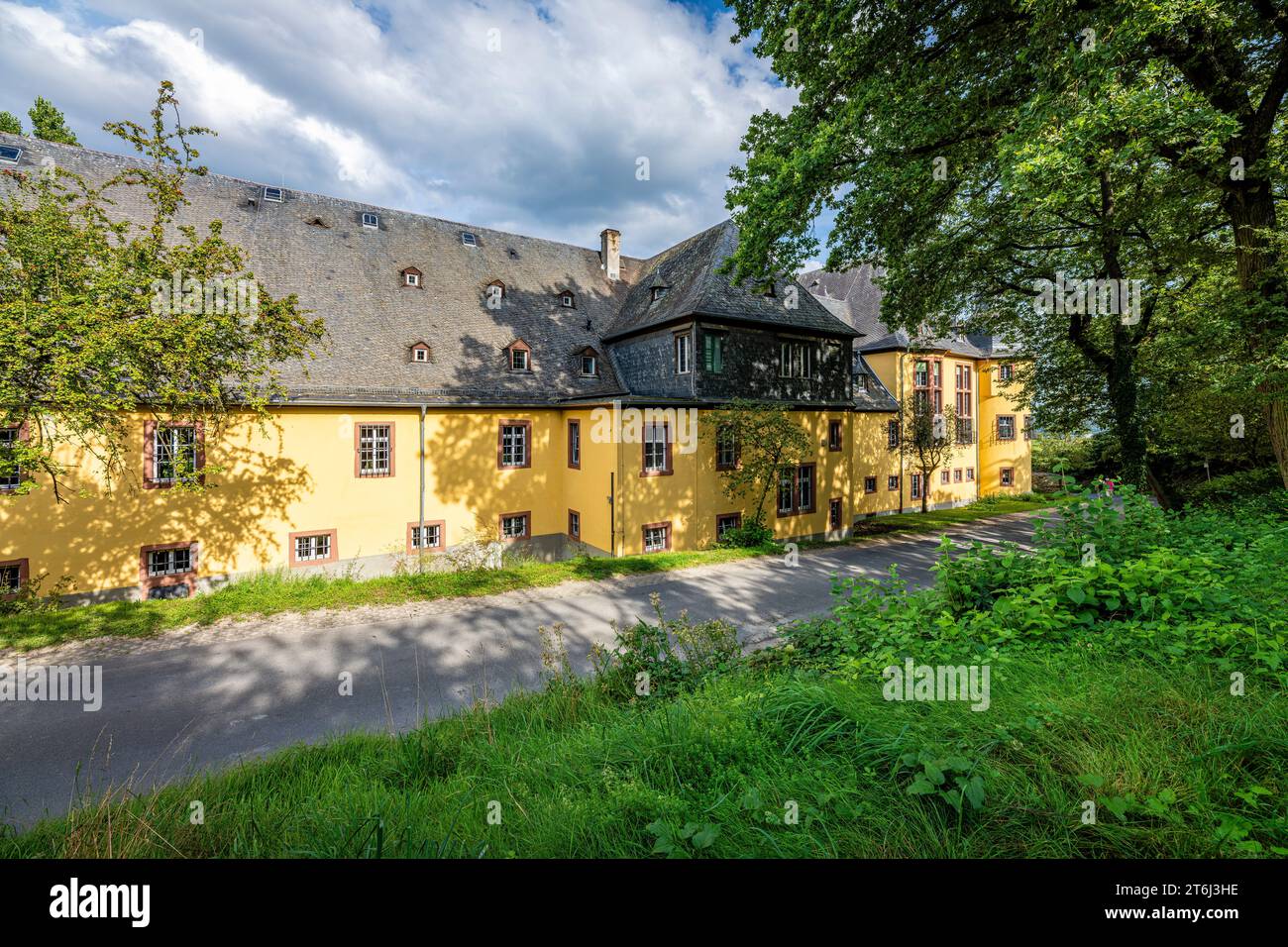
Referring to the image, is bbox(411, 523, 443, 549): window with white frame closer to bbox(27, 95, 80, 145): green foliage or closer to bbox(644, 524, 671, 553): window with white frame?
bbox(644, 524, 671, 553): window with white frame

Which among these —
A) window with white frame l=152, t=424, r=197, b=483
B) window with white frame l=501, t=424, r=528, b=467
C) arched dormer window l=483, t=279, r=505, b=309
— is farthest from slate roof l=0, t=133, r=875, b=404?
window with white frame l=152, t=424, r=197, b=483

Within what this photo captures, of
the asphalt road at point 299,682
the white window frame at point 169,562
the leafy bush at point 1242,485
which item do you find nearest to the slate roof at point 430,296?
the white window frame at point 169,562

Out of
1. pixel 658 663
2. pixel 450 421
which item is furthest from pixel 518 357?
pixel 658 663

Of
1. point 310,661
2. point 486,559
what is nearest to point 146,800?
point 310,661

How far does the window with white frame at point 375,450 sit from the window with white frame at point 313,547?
2040mm

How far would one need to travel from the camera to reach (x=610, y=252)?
79.1 ft

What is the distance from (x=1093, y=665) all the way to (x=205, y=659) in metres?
11.6

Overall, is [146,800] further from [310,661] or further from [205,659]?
[205,659]

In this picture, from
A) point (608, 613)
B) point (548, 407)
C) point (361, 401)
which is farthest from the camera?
point (548, 407)

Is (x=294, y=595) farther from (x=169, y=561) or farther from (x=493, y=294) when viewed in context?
(x=493, y=294)

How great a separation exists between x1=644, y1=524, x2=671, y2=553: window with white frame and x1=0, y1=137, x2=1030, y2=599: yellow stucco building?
0.15m

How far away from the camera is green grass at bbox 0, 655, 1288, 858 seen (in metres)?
2.45

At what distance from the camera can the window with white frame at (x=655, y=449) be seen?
16.2 meters

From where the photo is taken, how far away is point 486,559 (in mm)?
16500
